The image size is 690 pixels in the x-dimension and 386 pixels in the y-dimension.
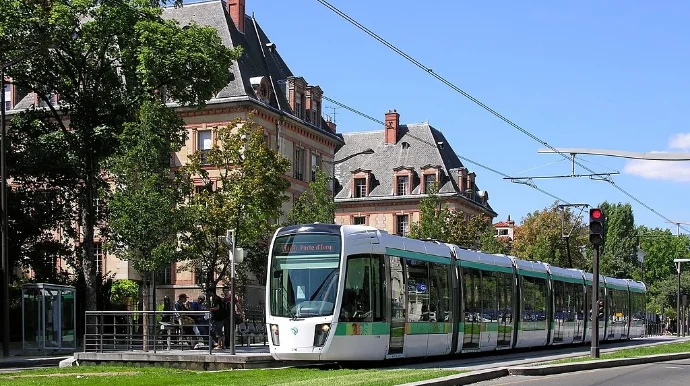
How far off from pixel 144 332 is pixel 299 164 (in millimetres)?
41790

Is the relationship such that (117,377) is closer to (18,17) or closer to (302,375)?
(302,375)

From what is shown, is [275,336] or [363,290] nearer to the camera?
[275,336]

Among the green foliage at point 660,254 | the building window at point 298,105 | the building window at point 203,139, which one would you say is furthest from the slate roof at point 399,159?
the green foliage at point 660,254

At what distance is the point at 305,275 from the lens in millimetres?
23141

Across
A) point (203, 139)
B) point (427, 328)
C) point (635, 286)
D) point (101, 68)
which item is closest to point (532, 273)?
point (427, 328)

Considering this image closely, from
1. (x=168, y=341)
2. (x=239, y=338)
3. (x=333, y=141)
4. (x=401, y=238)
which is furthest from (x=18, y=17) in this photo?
(x=333, y=141)

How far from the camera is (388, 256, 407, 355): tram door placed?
2447cm

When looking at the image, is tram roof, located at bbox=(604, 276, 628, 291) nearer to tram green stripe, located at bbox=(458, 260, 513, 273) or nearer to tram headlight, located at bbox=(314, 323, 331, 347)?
tram green stripe, located at bbox=(458, 260, 513, 273)

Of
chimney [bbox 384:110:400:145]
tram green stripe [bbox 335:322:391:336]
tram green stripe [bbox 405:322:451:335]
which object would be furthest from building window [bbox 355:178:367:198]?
tram green stripe [bbox 335:322:391:336]

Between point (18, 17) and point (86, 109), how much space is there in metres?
4.80

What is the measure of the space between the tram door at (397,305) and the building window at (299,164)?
142 feet

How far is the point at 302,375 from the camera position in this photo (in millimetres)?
20016

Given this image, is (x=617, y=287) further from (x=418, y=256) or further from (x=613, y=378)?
(x=613, y=378)

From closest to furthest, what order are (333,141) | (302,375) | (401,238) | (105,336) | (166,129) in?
→ (302,375) → (401,238) → (105,336) → (166,129) → (333,141)
